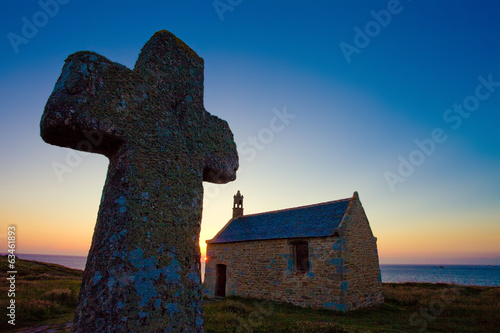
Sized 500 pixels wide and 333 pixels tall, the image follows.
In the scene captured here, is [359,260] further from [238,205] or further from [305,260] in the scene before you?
[238,205]

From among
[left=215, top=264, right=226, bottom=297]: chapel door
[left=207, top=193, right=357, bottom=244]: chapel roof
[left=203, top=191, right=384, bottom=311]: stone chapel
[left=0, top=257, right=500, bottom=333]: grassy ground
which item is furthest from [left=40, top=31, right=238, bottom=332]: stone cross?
[left=215, top=264, right=226, bottom=297]: chapel door

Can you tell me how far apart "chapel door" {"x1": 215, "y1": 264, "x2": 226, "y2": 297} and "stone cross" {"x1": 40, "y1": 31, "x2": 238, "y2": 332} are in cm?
1804

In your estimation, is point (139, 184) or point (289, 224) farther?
point (289, 224)

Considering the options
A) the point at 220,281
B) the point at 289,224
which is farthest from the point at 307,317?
the point at 220,281

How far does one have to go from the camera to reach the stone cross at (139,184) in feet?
5.61

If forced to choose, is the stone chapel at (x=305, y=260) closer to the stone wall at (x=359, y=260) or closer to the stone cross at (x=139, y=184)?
the stone wall at (x=359, y=260)

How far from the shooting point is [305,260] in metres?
14.6

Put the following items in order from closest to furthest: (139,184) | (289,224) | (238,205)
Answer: (139,184) → (289,224) → (238,205)

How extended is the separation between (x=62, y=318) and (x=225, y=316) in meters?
5.44

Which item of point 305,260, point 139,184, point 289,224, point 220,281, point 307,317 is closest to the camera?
point 139,184

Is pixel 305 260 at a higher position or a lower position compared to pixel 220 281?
higher

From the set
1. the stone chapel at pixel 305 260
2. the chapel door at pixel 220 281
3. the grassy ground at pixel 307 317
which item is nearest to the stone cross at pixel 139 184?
the grassy ground at pixel 307 317

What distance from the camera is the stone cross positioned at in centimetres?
171

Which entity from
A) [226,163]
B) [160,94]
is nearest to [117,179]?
[160,94]
